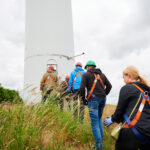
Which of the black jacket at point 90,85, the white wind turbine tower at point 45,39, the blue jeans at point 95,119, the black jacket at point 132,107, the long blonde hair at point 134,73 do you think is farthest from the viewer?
the white wind turbine tower at point 45,39

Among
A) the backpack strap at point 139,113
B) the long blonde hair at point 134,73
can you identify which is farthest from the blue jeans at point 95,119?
the backpack strap at point 139,113

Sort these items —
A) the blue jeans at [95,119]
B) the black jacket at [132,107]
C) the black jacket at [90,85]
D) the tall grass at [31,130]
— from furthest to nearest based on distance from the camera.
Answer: the black jacket at [90,85], the blue jeans at [95,119], the tall grass at [31,130], the black jacket at [132,107]

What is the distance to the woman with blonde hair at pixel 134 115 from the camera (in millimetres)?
2408

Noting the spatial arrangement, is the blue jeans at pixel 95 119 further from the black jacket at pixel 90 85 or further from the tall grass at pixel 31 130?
the tall grass at pixel 31 130

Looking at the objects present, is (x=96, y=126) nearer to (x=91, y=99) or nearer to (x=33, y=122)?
(x=91, y=99)

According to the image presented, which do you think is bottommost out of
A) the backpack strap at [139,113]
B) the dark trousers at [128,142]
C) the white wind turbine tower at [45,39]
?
the dark trousers at [128,142]

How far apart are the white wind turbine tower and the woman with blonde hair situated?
32.2 feet

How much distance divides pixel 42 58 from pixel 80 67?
662 cm

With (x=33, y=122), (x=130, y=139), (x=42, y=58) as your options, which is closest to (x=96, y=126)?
(x=33, y=122)

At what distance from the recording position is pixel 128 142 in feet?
8.01

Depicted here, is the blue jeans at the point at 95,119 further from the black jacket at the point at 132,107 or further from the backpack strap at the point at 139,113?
the backpack strap at the point at 139,113

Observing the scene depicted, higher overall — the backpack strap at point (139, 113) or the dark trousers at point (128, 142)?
the backpack strap at point (139, 113)

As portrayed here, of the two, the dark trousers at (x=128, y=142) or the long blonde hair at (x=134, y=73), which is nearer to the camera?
the dark trousers at (x=128, y=142)

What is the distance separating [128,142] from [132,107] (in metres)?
0.45
